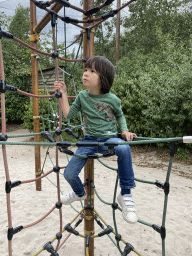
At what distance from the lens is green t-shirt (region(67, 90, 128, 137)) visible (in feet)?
4.50

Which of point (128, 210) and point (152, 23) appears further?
point (152, 23)

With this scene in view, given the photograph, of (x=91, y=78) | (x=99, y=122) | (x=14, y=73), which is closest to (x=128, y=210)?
(x=99, y=122)

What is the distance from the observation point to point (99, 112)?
4.56ft

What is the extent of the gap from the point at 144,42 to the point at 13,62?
5.64 meters

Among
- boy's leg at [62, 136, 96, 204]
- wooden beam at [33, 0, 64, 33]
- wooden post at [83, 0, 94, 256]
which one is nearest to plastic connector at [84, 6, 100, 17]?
wooden post at [83, 0, 94, 256]

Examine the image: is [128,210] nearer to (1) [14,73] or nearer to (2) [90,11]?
(2) [90,11]

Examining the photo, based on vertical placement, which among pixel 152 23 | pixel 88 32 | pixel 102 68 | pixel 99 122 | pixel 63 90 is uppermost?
pixel 152 23

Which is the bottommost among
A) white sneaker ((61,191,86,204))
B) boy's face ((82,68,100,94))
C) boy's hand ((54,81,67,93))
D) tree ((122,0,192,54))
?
white sneaker ((61,191,86,204))

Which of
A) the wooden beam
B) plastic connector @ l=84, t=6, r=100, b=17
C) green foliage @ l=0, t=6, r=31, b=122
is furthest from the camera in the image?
green foliage @ l=0, t=6, r=31, b=122

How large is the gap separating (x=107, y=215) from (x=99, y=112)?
5.00 feet

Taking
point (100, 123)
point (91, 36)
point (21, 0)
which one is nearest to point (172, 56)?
point (91, 36)

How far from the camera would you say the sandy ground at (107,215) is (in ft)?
6.42

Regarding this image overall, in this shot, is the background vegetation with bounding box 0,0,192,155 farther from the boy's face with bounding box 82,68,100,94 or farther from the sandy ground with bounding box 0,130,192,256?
the sandy ground with bounding box 0,130,192,256

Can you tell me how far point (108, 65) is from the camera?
4.43ft
